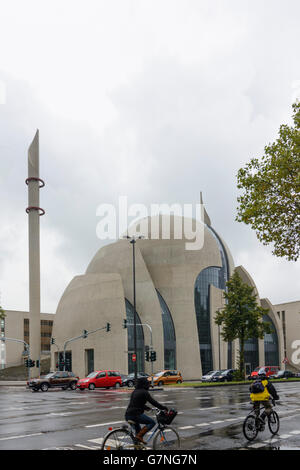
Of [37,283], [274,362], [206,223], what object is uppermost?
[206,223]

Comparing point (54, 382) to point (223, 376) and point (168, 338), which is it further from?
point (168, 338)

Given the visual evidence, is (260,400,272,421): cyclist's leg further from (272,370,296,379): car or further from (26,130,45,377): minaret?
(26,130,45,377): minaret

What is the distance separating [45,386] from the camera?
38969 mm

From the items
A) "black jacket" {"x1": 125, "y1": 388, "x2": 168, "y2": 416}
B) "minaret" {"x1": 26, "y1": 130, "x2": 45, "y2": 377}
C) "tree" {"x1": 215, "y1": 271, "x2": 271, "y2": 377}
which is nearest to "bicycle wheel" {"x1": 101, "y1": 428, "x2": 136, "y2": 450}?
"black jacket" {"x1": 125, "y1": 388, "x2": 168, "y2": 416}

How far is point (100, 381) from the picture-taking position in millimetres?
40406

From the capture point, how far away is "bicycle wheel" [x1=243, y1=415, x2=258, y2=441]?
11.3 meters


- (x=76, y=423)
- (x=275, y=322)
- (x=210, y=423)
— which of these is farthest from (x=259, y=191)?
(x=275, y=322)

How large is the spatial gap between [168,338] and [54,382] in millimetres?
24108

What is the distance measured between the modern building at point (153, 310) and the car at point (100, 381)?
46.5 ft

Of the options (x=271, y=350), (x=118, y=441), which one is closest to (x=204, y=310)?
(x=271, y=350)

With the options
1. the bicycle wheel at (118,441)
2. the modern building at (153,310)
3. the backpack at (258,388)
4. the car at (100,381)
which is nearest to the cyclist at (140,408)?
the bicycle wheel at (118,441)
